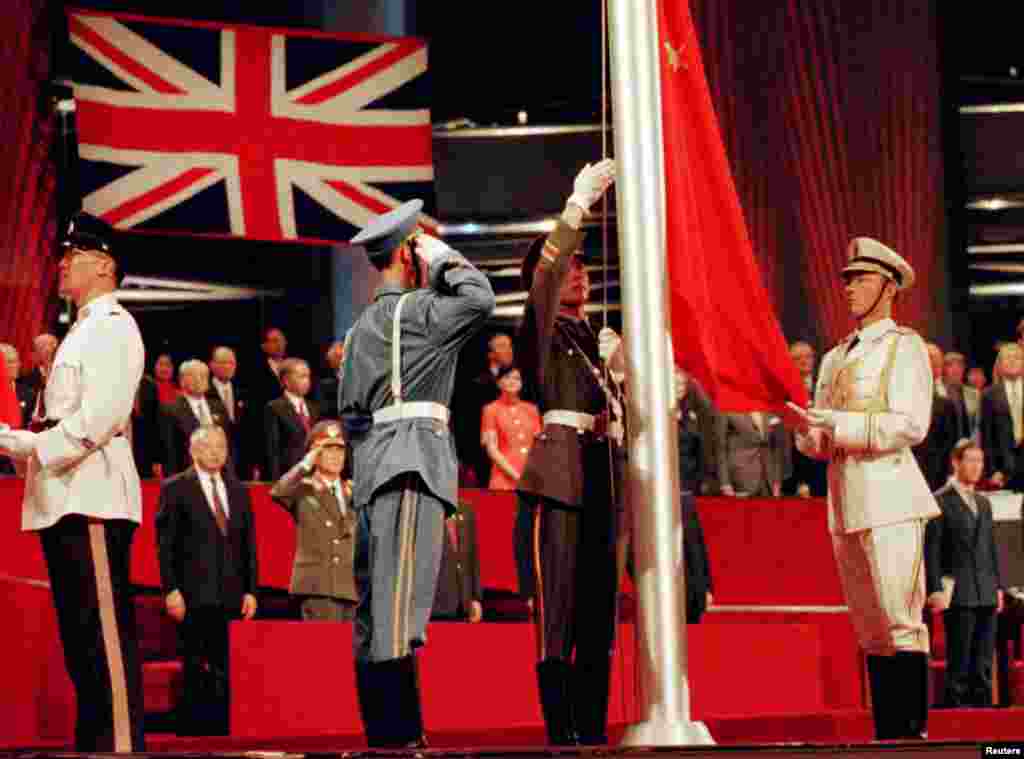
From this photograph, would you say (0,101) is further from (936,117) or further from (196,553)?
(936,117)

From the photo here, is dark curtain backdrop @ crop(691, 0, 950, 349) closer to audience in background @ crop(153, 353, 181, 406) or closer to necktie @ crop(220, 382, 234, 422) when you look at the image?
audience in background @ crop(153, 353, 181, 406)

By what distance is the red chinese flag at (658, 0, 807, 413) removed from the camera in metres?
6.22

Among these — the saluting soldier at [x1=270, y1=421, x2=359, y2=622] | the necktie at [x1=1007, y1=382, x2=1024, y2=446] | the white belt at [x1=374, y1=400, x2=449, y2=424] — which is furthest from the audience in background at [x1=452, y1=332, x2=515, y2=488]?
the white belt at [x1=374, y1=400, x2=449, y2=424]

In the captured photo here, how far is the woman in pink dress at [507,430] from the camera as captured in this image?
1220cm

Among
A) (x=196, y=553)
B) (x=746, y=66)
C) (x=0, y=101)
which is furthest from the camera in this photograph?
Answer: (x=746, y=66)

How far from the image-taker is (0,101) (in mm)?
13945

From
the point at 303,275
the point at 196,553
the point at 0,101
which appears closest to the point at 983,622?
the point at 196,553

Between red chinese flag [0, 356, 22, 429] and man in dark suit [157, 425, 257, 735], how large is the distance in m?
3.12

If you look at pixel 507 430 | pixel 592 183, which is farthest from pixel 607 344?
pixel 507 430

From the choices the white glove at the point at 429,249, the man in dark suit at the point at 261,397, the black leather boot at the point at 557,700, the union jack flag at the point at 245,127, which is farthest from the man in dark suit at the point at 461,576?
the white glove at the point at 429,249

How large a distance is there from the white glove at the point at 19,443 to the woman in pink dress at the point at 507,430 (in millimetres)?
6507

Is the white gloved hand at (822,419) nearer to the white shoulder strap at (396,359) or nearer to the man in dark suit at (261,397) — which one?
the white shoulder strap at (396,359)

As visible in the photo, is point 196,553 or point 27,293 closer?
point 196,553

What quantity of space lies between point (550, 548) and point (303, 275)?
13.5 meters
